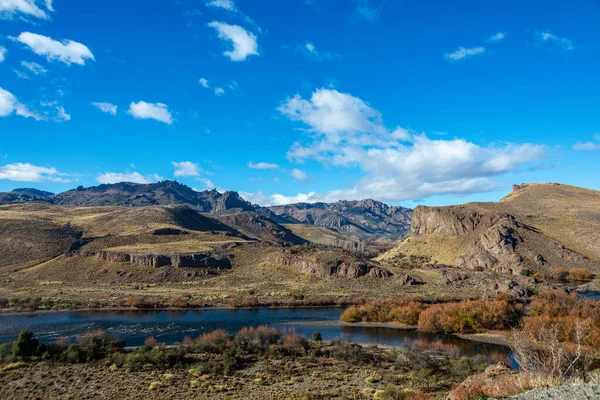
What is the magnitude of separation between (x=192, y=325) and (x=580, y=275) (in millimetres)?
89365

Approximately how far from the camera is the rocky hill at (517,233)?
103 m

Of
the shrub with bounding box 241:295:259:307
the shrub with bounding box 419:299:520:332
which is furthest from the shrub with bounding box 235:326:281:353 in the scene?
the shrub with bounding box 241:295:259:307

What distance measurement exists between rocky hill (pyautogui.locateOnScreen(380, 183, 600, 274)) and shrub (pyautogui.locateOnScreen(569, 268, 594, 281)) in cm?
546

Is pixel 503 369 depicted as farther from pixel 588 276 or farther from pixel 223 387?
pixel 588 276

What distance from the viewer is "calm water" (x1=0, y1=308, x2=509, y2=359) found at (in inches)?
1925

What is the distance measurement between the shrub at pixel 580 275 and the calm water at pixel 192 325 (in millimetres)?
61611

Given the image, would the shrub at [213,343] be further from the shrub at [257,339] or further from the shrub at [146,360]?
the shrub at [146,360]

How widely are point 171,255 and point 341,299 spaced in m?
53.8

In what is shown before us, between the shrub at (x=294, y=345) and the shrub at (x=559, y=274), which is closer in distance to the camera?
the shrub at (x=294, y=345)

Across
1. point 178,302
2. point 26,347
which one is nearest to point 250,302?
point 178,302

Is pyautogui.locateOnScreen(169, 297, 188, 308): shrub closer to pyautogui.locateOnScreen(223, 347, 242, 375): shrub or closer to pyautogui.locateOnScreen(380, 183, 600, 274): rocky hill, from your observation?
pyautogui.locateOnScreen(223, 347, 242, 375): shrub

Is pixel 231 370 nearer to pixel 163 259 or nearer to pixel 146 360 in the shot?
pixel 146 360

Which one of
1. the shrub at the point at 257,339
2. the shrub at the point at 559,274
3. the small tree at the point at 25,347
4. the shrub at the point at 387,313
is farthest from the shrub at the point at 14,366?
the shrub at the point at 559,274

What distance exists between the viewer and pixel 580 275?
300ft
